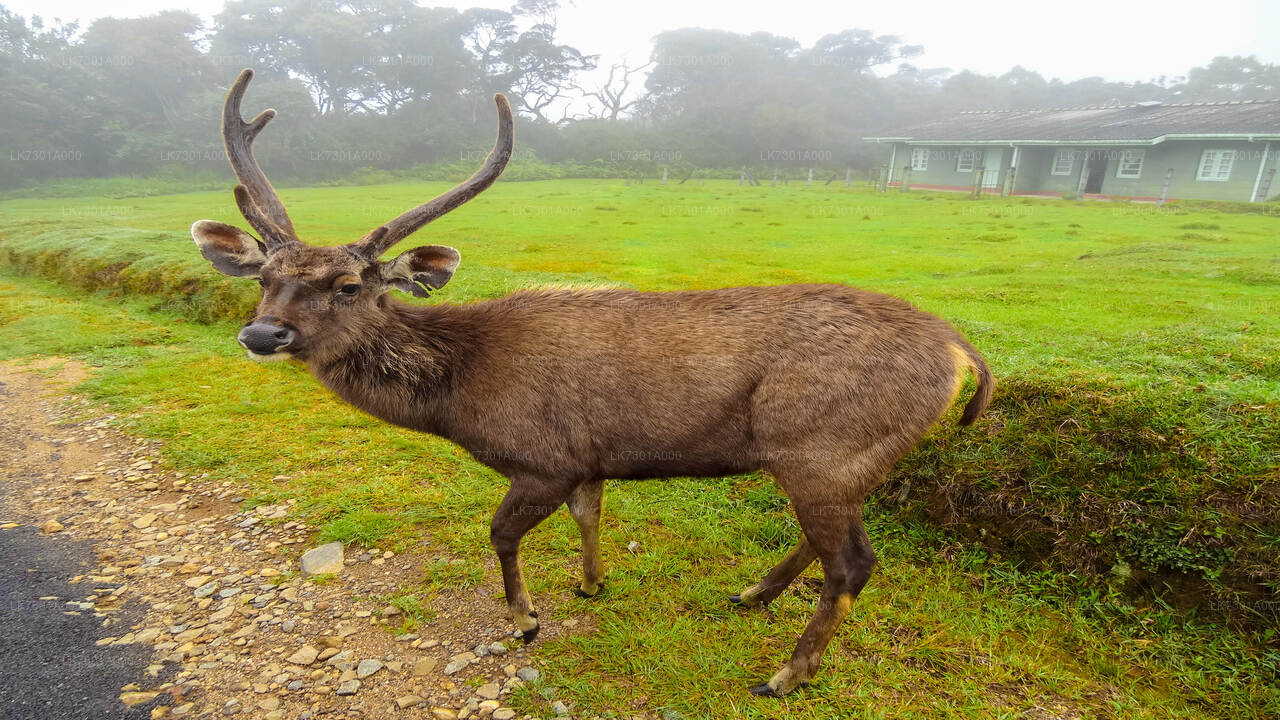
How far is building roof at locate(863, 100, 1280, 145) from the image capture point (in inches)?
1098

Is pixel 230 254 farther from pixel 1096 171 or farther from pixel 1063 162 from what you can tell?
pixel 1096 171

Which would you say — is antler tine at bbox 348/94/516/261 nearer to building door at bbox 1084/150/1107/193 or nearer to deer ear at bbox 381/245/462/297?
deer ear at bbox 381/245/462/297

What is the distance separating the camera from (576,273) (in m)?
11.1

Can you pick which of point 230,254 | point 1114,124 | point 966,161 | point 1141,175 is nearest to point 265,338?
point 230,254

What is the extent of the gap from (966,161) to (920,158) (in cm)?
277

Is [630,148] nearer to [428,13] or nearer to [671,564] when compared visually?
[428,13]

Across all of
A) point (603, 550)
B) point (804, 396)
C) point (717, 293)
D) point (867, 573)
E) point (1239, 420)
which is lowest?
point (603, 550)

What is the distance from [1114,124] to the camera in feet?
105

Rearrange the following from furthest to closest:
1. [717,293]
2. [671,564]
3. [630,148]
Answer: [630,148]
[671,564]
[717,293]

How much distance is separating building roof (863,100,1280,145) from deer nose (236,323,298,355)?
1408 inches

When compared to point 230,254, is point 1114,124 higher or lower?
higher

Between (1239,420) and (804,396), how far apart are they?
281cm

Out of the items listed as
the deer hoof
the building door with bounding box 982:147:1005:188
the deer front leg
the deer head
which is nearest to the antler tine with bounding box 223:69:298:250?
the deer head

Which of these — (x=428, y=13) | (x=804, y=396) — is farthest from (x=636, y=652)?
(x=428, y=13)
